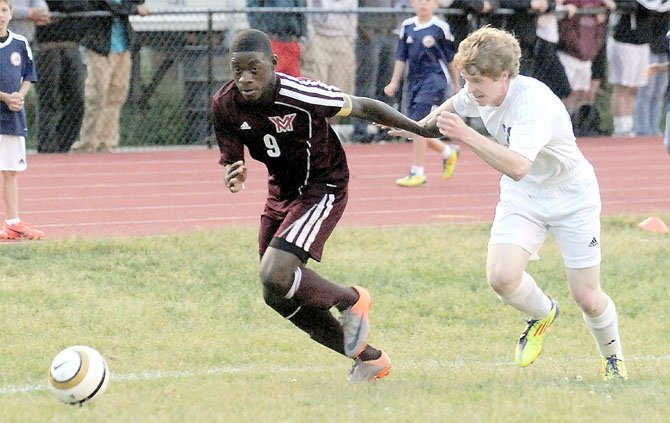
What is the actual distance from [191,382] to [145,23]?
11.0m

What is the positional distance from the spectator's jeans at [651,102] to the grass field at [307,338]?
675 centimetres

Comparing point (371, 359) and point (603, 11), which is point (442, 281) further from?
point (603, 11)

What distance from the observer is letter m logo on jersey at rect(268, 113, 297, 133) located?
266 inches

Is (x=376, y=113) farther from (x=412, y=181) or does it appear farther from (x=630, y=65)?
(x=630, y=65)

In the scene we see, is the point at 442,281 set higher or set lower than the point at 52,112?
higher

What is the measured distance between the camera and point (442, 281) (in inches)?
395

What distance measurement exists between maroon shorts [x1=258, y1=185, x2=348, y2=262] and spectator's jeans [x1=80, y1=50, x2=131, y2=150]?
374 inches

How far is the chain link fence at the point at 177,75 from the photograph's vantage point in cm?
1719

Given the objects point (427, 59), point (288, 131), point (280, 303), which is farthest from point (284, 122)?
point (427, 59)

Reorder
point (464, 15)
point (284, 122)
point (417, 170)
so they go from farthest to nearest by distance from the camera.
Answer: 1. point (464, 15)
2. point (417, 170)
3. point (284, 122)

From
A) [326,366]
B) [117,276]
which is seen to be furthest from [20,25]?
[326,366]

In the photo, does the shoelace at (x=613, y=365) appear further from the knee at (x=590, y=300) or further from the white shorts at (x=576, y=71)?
the white shorts at (x=576, y=71)

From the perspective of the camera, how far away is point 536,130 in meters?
6.49

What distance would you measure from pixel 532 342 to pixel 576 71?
11.9m
